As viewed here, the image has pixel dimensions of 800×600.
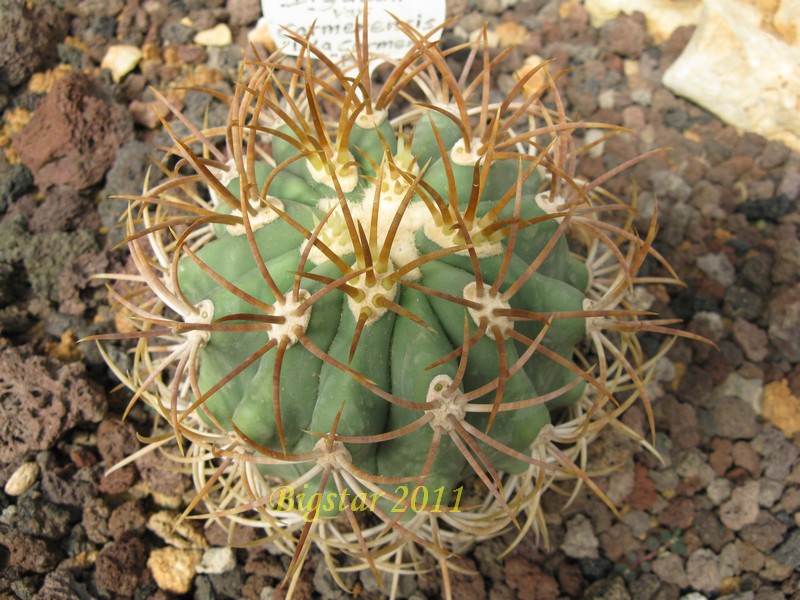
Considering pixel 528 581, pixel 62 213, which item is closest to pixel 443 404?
pixel 528 581

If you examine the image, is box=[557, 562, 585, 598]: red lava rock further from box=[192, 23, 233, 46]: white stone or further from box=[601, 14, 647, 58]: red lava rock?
box=[192, 23, 233, 46]: white stone

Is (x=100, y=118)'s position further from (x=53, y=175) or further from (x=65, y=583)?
(x=65, y=583)

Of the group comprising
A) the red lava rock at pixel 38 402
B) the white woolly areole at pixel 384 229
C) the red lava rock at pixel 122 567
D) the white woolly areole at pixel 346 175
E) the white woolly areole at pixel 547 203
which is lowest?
the red lava rock at pixel 122 567

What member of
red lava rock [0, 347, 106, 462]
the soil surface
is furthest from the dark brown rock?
red lava rock [0, 347, 106, 462]

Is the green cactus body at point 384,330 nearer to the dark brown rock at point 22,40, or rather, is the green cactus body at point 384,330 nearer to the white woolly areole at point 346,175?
the white woolly areole at point 346,175

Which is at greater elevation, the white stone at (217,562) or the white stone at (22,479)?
the white stone at (22,479)

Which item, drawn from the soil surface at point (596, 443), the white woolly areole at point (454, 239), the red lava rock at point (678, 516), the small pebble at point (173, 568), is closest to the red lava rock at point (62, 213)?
the soil surface at point (596, 443)

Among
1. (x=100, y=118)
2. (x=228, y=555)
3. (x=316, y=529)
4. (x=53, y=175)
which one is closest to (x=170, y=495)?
(x=228, y=555)
